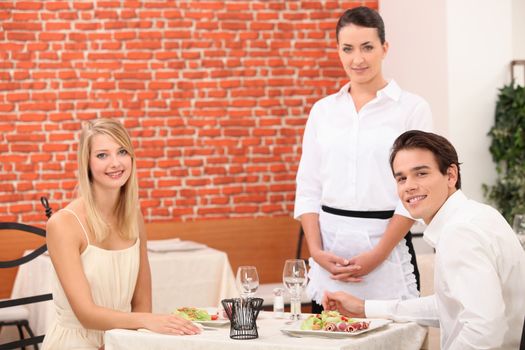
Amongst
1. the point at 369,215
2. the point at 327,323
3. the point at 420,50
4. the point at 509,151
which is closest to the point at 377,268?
the point at 369,215

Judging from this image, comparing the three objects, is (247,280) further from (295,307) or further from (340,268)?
(340,268)

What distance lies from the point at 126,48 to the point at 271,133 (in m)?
1.18

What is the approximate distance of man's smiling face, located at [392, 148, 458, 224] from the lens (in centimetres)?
226

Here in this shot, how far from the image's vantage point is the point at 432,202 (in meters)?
2.27

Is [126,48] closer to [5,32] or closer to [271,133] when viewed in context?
[5,32]

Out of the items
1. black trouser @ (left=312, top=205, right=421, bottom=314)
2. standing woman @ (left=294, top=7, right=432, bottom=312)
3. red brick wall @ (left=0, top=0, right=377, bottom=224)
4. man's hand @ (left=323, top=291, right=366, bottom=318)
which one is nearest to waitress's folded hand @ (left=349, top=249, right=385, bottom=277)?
standing woman @ (left=294, top=7, right=432, bottom=312)

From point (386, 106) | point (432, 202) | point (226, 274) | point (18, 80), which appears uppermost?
point (18, 80)

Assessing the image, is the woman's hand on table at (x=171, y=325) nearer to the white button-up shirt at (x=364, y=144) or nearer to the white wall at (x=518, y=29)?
the white button-up shirt at (x=364, y=144)

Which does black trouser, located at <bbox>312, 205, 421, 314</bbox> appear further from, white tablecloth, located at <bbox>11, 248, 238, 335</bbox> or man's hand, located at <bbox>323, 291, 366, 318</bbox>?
white tablecloth, located at <bbox>11, 248, 238, 335</bbox>

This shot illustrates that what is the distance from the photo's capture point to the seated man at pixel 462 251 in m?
2.02

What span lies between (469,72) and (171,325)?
11.8 feet

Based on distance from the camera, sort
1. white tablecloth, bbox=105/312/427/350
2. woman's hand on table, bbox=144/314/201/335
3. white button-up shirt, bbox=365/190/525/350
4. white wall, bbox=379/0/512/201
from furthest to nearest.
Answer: white wall, bbox=379/0/512/201 < woman's hand on table, bbox=144/314/201/335 < white tablecloth, bbox=105/312/427/350 < white button-up shirt, bbox=365/190/525/350

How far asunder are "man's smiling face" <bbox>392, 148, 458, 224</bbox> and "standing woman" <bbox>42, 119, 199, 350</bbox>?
1103 millimetres

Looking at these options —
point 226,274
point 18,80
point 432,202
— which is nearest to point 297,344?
point 432,202
